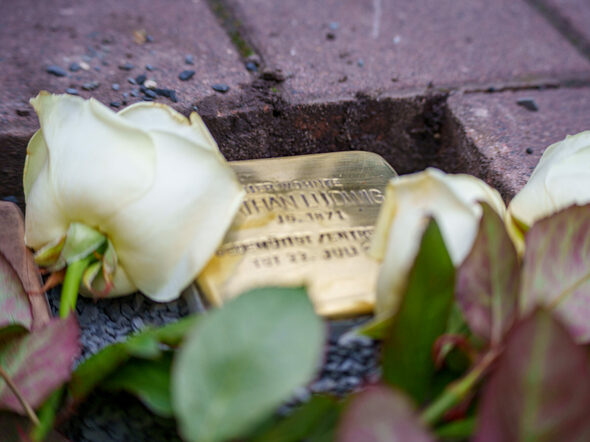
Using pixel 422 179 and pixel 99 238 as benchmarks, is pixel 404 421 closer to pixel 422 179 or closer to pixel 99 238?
pixel 422 179

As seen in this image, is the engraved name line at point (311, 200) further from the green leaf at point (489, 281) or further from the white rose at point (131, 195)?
the green leaf at point (489, 281)

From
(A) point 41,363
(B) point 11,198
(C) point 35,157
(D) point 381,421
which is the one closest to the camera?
(D) point 381,421

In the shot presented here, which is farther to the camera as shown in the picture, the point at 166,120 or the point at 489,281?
the point at 166,120

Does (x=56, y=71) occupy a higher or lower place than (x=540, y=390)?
Result: lower

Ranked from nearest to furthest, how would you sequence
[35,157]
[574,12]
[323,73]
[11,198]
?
[35,157] → [11,198] → [323,73] → [574,12]

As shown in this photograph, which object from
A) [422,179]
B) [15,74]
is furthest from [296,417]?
[15,74]

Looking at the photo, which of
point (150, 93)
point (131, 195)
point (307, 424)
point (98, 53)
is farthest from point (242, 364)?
point (98, 53)

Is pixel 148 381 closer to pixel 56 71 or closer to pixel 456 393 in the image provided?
pixel 456 393

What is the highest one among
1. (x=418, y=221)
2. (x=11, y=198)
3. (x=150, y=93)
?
(x=418, y=221)
